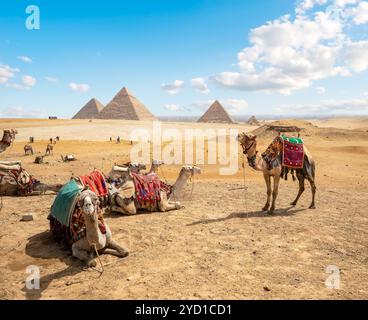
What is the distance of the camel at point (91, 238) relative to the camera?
583cm

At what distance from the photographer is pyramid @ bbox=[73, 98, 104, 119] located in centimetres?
12619

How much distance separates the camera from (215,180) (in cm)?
1573

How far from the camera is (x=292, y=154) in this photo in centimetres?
1010

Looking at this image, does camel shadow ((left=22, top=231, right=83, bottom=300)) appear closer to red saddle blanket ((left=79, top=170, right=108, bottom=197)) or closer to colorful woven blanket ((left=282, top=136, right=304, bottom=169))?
red saddle blanket ((left=79, top=170, right=108, bottom=197))

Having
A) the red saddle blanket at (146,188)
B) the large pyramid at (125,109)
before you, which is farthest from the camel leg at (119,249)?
the large pyramid at (125,109)

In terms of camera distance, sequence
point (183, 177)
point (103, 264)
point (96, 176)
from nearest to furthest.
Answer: point (103, 264) < point (96, 176) < point (183, 177)

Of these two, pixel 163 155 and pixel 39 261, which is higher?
pixel 163 155

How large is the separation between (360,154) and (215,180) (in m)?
15.5

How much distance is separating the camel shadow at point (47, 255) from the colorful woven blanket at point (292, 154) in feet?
21.3

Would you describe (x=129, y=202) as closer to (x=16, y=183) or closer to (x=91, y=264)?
(x=91, y=264)

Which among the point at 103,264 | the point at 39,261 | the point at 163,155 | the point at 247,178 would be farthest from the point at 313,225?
the point at 163,155

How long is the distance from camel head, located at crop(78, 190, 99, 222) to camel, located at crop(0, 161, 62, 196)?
6.54 meters

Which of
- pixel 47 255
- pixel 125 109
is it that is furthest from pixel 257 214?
pixel 125 109
